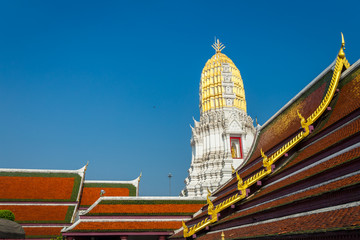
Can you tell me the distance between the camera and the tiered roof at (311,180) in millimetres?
7785

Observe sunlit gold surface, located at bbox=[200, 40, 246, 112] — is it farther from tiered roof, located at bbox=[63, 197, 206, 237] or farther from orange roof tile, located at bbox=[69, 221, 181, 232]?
orange roof tile, located at bbox=[69, 221, 181, 232]

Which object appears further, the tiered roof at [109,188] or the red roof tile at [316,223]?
the tiered roof at [109,188]

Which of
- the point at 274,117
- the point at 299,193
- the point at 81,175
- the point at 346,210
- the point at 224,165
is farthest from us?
the point at 224,165

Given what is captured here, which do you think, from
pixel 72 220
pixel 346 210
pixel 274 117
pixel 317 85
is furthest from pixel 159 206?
pixel 346 210

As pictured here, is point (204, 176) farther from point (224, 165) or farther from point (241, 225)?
point (241, 225)

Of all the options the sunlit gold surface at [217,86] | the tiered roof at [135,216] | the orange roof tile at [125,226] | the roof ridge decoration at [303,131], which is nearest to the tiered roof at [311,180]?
the roof ridge decoration at [303,131]

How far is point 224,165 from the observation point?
112ft

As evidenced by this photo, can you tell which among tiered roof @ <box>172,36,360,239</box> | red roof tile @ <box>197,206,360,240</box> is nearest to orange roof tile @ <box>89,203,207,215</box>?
tiered roof @ <box>172,36,360,239</box>

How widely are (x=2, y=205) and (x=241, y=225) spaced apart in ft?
77.7

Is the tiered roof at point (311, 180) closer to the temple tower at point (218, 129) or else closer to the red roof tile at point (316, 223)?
the red roof tile at point (316, 223)

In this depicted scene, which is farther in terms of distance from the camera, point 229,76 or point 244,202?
point 229,76

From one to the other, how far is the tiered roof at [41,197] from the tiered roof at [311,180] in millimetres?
13587

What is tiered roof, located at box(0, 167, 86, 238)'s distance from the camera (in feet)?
84.6

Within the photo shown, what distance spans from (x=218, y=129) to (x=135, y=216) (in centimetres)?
1828
